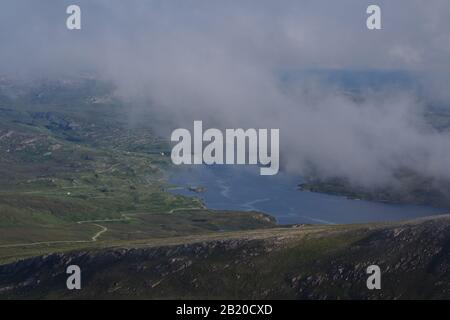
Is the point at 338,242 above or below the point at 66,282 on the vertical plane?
above

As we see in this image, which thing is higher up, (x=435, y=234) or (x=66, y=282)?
(x=435, y=234)

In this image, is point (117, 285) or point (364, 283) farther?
point (117, 285)
